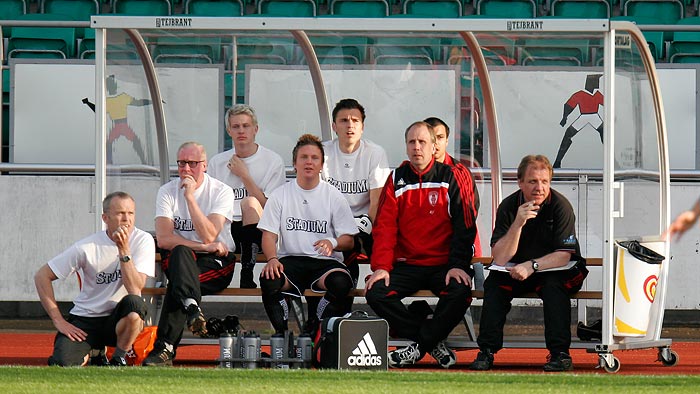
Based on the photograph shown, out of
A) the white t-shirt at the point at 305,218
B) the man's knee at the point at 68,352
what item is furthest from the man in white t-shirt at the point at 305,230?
the man's knee at the point at 68,352

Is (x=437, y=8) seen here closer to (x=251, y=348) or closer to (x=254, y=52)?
(x=254, y=52)

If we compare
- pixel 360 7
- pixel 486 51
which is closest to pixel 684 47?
pixel 360 7

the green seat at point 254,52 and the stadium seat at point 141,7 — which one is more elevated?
the stadium seat at point 141,7

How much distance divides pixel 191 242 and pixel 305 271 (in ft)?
2.54

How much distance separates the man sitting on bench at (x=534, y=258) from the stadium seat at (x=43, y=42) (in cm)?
699

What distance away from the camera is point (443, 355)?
7.60 metres

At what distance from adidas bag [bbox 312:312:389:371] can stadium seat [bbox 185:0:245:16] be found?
742 centimetres

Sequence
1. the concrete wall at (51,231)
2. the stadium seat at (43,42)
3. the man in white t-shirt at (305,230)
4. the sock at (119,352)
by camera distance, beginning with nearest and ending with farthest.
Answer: the sock at (119,352) → the man in white t-shirt at (305,230) → the concrete wall at (51,231) → the stadium seat at (43,42)

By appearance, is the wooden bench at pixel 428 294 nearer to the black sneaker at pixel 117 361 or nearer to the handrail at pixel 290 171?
the black sneaker at pixel 117 361

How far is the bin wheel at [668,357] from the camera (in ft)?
25.6

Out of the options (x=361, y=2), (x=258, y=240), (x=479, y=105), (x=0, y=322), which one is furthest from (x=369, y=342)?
(x=361, y=2)

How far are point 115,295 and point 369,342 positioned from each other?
1621 mm

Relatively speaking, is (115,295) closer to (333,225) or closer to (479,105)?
(333,225)

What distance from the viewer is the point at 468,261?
7699 mm
